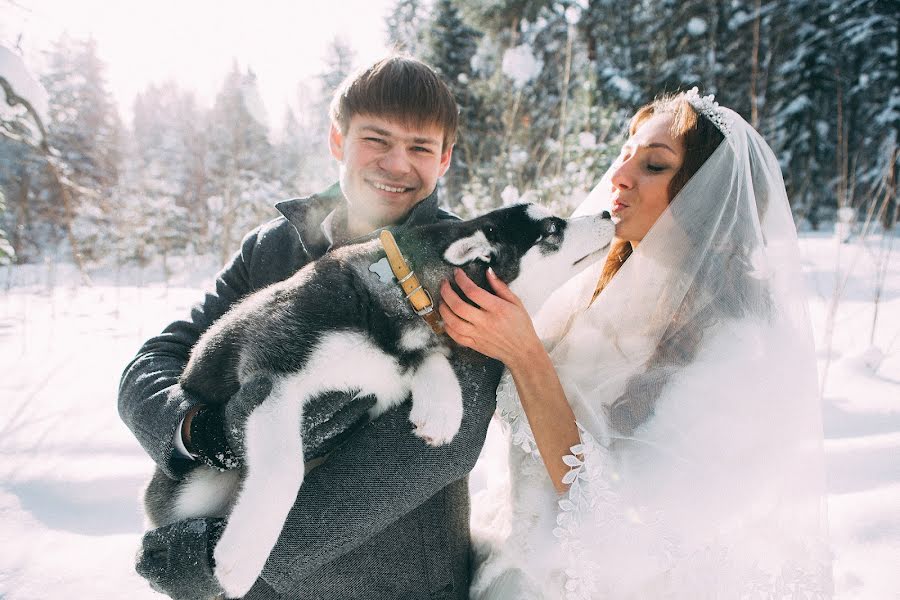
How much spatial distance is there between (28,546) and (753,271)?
352 cm

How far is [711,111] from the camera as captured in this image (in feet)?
7.09

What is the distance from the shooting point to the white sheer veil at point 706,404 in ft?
5.43

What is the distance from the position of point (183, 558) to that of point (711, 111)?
8.34 ft

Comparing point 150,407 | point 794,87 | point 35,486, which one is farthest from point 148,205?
point 794,87

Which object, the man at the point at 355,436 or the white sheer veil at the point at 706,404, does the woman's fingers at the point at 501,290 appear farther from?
the white sheer veil at the point at 706,404

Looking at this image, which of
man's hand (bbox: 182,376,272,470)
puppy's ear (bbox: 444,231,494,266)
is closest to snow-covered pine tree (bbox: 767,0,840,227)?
puppy's ear (bbox: 444,231,494,266)

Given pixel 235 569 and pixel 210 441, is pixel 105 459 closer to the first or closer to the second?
pixel 210 441

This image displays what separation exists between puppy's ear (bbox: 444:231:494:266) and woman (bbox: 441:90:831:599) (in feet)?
Result: 0.24

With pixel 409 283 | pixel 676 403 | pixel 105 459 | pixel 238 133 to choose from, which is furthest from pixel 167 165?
pixel 676 403

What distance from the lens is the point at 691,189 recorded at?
210 centimetres

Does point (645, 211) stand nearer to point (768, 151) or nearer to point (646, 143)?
point (646, 143)

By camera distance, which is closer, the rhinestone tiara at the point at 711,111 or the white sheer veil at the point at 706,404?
the white sheer veil at the point at 706,404

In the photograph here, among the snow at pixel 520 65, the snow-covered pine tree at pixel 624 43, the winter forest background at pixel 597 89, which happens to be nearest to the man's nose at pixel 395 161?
the snow at pixel 520 65

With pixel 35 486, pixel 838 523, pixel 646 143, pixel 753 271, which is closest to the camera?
pixel 753 271
